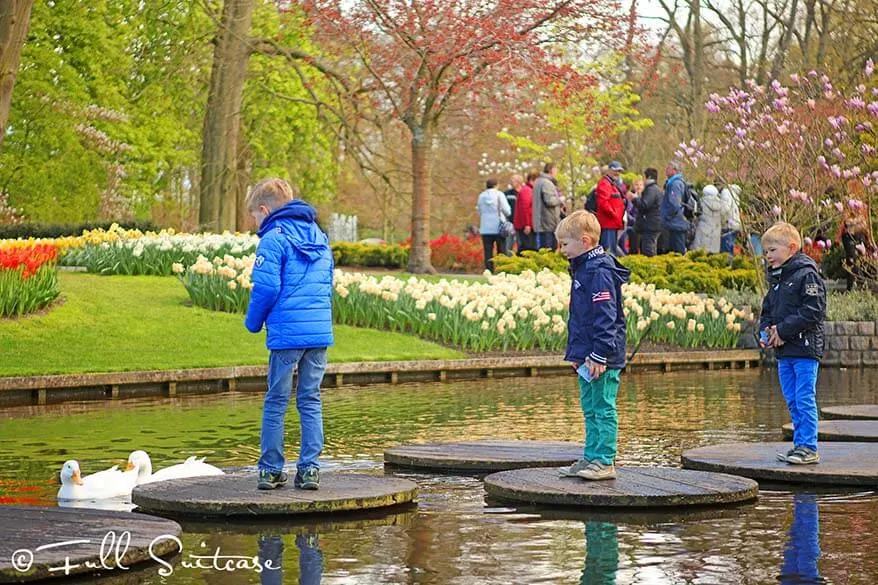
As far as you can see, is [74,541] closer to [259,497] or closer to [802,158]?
[259,497]

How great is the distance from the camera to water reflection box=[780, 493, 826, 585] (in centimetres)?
599

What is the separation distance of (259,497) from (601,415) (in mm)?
1918

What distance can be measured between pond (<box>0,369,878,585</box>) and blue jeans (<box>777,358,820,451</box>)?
19.3 inches

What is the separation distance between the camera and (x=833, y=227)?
2502 centimetres

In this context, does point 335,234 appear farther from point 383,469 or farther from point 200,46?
point 383,469

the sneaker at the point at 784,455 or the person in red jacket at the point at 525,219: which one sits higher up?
the person in red jacket at the point at 525,219

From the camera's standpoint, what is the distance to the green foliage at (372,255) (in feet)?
107

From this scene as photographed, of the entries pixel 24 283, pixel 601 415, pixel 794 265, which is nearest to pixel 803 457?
pixel 794 265

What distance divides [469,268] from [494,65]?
20.6 feet

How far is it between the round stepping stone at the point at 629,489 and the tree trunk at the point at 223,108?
879 inches

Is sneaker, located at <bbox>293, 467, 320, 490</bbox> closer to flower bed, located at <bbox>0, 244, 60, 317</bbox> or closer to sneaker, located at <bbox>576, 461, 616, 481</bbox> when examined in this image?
sneaker, located at <bbox>576, 461, 616, 481</bbox>

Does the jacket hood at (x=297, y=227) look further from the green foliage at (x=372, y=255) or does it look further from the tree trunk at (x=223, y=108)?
the green foliage at (x=372, y=255)

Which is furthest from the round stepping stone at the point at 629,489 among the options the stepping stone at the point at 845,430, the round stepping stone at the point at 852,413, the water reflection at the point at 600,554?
the round stepping stone at the point at 852,413

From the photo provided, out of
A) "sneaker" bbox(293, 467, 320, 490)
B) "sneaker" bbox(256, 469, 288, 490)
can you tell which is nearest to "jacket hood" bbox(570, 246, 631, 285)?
"sneaker" bbox(293, 467, 320, 490)
